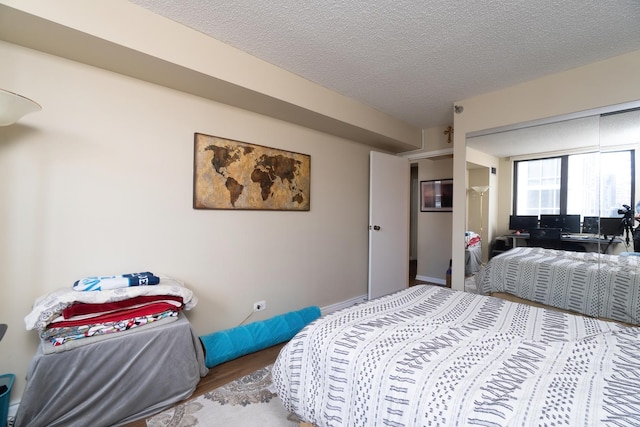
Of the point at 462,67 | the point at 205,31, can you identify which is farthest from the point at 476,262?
the point at 205,31

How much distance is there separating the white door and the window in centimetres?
150

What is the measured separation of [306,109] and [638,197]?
2.90 metres

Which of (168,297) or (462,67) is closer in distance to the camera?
(168,297)

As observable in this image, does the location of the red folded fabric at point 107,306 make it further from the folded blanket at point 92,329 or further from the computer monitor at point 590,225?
the computer monitor at point 590,225

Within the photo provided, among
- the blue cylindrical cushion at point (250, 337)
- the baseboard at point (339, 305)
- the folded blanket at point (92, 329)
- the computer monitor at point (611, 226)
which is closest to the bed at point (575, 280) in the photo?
the computer monitor at point (611, 226)

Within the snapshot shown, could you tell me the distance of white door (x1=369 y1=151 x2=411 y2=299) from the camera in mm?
3760

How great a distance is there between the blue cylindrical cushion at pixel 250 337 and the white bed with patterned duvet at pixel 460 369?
3.61 feet

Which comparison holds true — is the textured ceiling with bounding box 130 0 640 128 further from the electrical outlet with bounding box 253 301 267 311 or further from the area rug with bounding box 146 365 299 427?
the area rug with bounding box 146 365 299 427

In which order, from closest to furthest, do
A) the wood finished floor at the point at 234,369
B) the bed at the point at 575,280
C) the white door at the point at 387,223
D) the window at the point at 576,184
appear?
the wood finished floor at the point at 234,369
the bed at the point at 575,280
the window at the point at 576,184
the white door at the point at 387,223

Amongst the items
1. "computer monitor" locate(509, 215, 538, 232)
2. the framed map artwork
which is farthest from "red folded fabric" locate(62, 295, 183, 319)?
"computer monitor" locate(509, 215, 538, 232)

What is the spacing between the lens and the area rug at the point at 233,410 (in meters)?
1.67

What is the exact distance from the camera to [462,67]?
2475 millimetres

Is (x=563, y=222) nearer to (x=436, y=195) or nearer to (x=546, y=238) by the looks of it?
(x=546, y=238)

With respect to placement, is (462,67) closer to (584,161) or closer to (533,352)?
(584,161)
